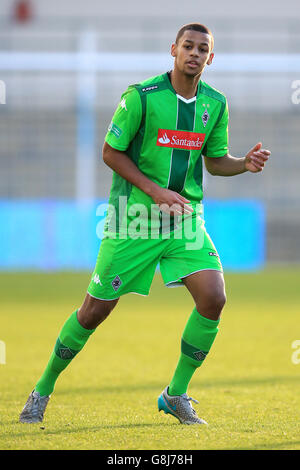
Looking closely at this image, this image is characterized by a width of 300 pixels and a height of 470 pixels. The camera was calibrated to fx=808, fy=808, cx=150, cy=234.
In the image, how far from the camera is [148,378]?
5.89 m

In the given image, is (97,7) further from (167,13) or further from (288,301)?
(288,301)

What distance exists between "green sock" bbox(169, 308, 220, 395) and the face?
127cm

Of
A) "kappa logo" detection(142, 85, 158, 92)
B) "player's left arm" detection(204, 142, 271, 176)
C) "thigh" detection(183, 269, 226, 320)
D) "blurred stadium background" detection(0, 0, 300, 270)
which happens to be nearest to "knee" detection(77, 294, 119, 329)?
"thigh" detection(183, 269, 226, 320)

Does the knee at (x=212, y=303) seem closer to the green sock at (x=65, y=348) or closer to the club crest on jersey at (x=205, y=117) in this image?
the green sock at (x=65, y=348)

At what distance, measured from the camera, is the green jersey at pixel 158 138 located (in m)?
4.21

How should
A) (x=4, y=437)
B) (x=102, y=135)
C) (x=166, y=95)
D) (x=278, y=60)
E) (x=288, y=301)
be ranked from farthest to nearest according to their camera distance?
1. (x=102, y=135)
2. (x=278, y=60)
3. (x=288, y=301)
4. (x=166, y=95)
5. (x=4, y=437)

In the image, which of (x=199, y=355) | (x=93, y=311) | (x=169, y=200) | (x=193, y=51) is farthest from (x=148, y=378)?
(x=193, y=51)

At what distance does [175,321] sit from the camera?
9336mm

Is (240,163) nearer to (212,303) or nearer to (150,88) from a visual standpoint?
(150,88)

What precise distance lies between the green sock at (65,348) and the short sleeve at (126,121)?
0.94 metres

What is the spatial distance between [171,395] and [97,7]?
75.0 feet

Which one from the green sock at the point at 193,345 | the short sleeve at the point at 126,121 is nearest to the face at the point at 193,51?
the short sleeve at the point at 126,121
